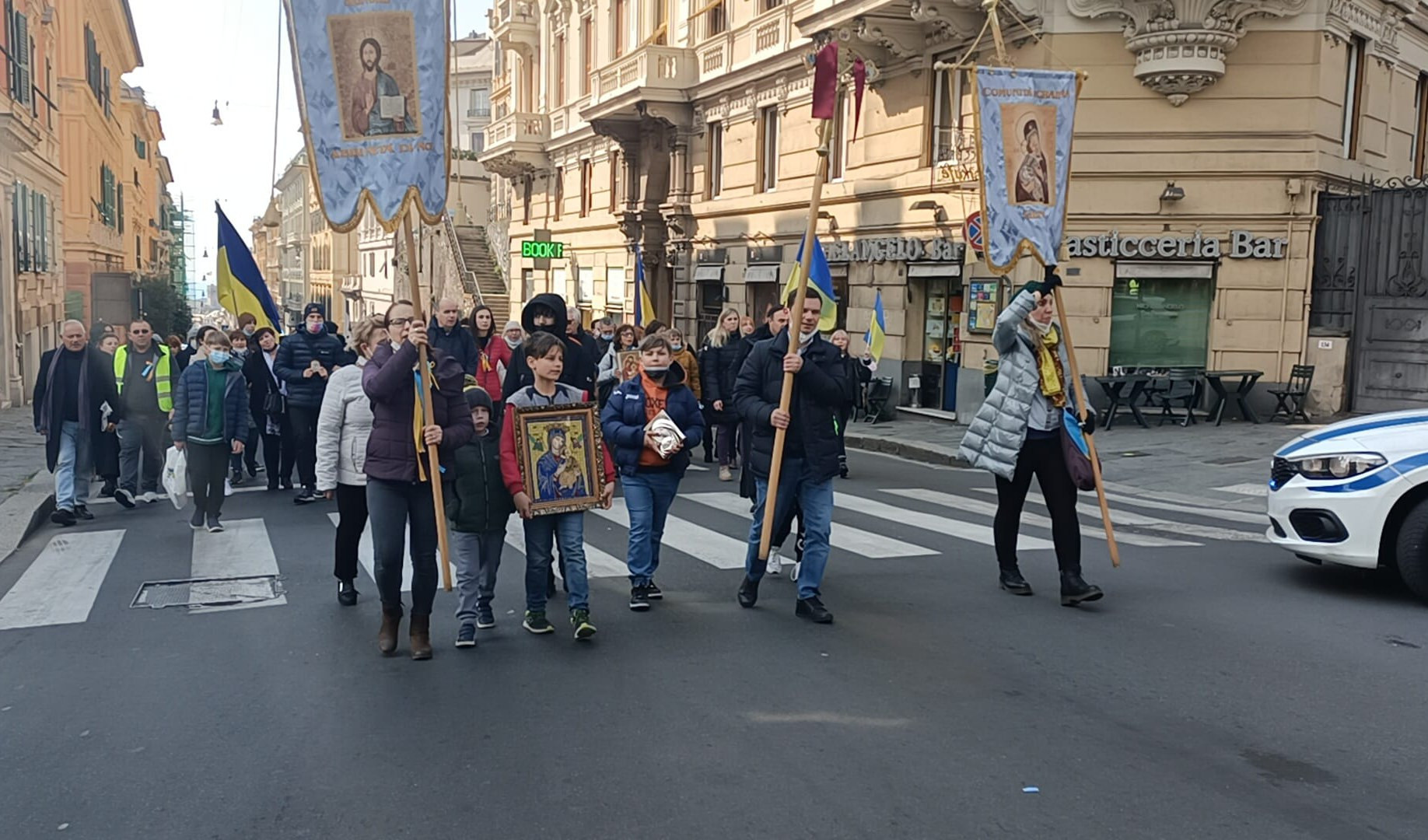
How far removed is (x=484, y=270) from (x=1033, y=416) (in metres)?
43.3

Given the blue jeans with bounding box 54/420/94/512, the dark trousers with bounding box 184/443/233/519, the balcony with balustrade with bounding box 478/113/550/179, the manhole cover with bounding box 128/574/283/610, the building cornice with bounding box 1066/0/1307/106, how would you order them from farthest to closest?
the balcony with balustrade with bounding box 478/113/550/179
the building cornice with bounding box 1066/0/1307/106
the blue jeans with bounding box 54/420/94/512
the dark trousers with bounding box 184/443/233/519
the manhole cover with bounding box 128/574/283/610

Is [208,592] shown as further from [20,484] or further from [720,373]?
[720,373]

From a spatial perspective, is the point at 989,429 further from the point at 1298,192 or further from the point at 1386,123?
the point at 1386,123

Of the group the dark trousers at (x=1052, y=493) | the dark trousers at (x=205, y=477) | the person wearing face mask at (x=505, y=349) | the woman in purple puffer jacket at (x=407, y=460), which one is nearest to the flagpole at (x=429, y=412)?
the woman in purple puffer jacket at (x=407, y=460)

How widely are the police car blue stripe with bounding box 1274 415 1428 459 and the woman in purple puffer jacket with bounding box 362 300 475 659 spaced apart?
5.38m

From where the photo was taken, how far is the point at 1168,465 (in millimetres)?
14844

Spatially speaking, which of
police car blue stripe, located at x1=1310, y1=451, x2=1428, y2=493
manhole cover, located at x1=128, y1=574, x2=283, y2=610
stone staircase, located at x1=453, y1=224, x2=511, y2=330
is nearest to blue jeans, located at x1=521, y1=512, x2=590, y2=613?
manhole cover, located at x1=128, y1=574, x2=283, y2=610

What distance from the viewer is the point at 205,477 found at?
1026 centimetres

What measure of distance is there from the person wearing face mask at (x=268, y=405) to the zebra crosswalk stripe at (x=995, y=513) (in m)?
6.30

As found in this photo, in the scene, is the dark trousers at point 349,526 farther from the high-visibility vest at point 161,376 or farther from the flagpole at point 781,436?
the high-visibility vest at point 161,376

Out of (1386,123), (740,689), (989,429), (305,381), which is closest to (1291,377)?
(1386,123)

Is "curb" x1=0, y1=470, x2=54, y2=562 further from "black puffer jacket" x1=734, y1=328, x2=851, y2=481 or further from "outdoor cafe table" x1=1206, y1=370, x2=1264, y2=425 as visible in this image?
"outdoor cafe table" x1=1206, y1=370, x2=1264, y2=425

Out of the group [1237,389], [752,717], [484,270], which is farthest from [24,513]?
[484,270]

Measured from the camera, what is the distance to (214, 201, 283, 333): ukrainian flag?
1353 cm
